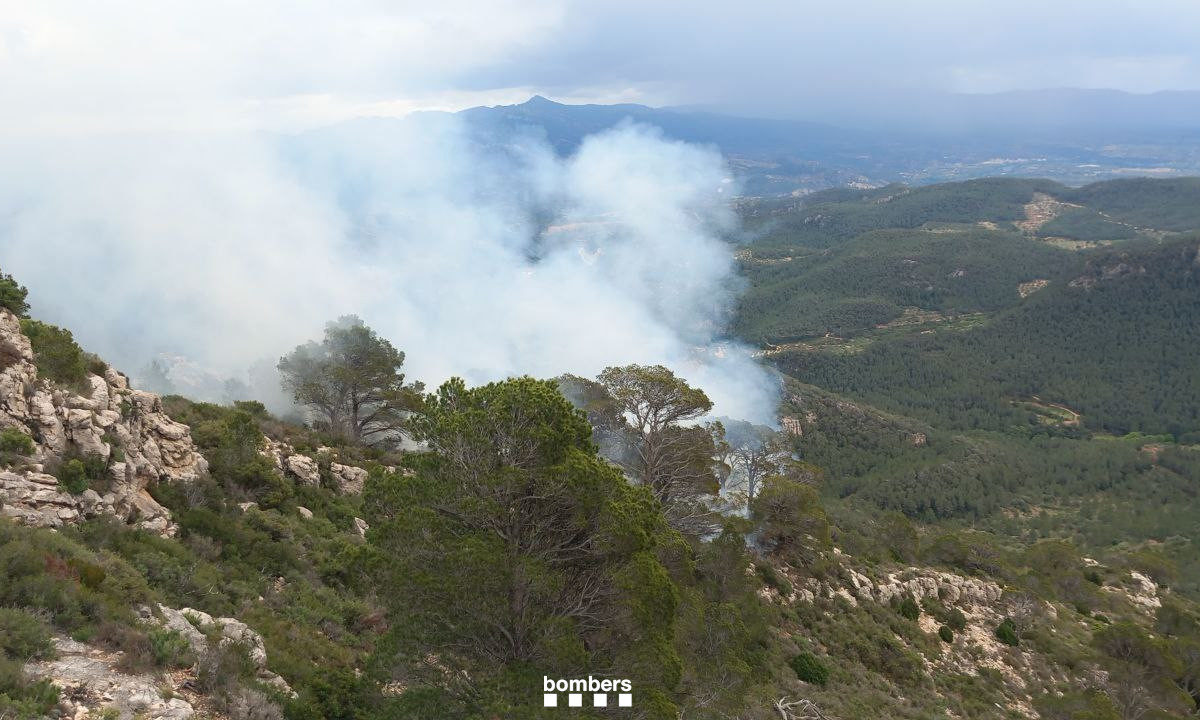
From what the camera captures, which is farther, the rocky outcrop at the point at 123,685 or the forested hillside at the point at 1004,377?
the forested hillside at the point at 1004,377

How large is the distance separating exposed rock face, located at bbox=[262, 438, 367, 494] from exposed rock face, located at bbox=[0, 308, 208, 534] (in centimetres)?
423

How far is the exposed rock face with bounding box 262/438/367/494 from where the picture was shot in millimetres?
19719

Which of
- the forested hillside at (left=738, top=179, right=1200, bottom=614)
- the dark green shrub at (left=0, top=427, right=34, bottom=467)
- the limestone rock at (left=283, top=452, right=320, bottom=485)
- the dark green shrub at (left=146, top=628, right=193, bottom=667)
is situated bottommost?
the forested hillside at (left=738, top=179, right=1200, bottom=614)

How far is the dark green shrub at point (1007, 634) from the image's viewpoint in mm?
25500

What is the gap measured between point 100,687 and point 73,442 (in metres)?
7.43

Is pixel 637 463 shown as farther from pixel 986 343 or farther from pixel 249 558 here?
pixel 986 343

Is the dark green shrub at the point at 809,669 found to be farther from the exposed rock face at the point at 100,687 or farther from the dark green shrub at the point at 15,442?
the dark green shrub at the point at 15,442

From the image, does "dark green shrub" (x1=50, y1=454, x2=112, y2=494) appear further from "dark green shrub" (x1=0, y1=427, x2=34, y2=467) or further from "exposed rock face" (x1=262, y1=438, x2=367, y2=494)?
"exposed rock face" (x1=262, y1=438, x2=367, y2=494)

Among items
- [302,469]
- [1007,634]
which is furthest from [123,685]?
[1007,634]

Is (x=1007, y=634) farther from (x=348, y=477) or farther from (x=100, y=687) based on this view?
(x=100, y=687)

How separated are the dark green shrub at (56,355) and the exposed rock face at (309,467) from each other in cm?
581

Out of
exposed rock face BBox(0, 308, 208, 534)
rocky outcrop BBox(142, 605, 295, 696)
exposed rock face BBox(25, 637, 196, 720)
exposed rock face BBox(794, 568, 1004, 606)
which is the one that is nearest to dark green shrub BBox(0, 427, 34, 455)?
exposed rock face BBox(0, 308, 208, 534)

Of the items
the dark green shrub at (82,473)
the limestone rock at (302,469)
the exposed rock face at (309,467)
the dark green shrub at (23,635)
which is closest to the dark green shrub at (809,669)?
the exposed rock face at (309,467)

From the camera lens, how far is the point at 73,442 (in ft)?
41.0
